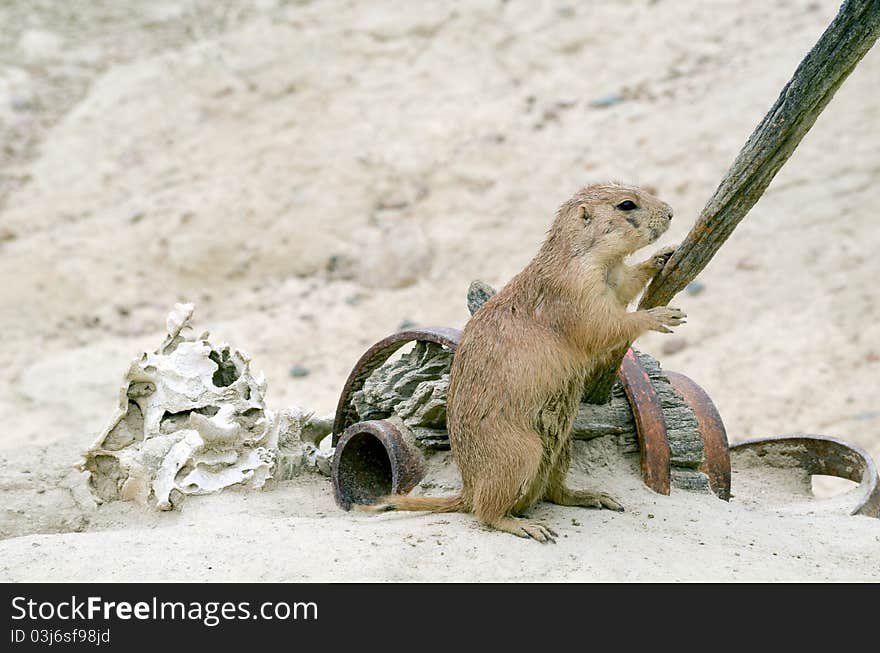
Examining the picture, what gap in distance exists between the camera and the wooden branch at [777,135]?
2984 mm

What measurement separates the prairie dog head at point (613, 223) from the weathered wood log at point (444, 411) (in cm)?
69

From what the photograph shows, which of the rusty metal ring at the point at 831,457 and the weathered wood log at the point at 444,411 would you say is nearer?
the weathered wood log at the point at 444,411

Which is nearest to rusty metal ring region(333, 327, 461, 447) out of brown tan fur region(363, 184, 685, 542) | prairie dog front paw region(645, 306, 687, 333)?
brown tan fur region(363, 184, 685, 542)

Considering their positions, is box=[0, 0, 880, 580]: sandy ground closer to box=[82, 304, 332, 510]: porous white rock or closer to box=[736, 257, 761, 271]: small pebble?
box=[736, 257, 761, 271]: small pebble

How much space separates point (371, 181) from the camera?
29.1 ft

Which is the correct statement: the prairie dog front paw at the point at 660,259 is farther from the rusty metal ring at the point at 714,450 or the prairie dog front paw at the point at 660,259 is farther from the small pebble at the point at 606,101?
the small pebble at the point at 606,101

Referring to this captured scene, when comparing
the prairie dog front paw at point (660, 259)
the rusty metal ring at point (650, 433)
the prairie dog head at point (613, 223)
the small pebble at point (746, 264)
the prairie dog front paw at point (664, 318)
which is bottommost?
the rusty metal ring at point (650, 433)

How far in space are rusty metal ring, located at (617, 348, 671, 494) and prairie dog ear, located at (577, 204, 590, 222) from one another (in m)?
0.63

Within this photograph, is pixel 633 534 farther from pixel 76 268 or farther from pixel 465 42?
pixel 465 42

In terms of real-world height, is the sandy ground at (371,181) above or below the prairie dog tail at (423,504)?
above

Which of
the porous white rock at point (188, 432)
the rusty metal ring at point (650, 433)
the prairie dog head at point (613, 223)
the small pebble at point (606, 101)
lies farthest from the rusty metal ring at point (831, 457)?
the small pebble at point (606, 101)

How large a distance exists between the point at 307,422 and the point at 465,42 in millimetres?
6365

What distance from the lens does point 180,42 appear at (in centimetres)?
1080

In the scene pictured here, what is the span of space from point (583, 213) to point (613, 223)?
0.34ft
